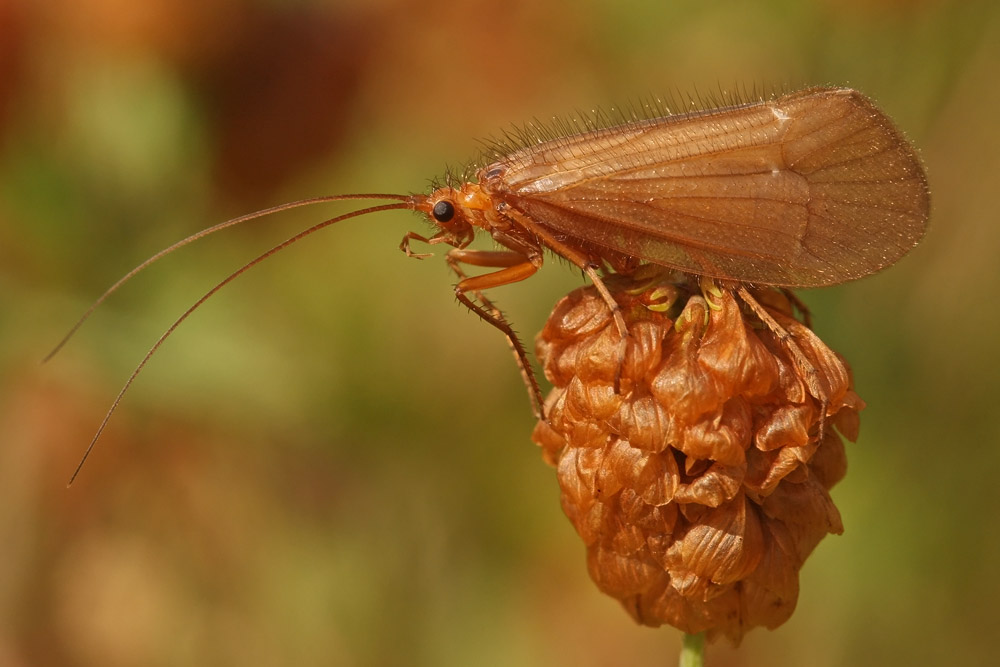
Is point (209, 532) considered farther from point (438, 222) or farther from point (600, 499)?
point (600, 499)

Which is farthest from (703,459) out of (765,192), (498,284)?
(498,284)

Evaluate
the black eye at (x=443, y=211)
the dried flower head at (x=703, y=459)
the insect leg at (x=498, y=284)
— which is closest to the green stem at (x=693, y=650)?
the dried flower head at (x=703, y=459)

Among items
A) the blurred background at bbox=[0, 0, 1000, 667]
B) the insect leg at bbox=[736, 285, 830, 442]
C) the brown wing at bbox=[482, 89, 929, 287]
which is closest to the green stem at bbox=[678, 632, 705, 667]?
the insect leg at bbox=[736, 285, 830, 442]

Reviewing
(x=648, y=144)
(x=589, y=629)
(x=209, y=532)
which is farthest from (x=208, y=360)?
(x=648, y=144)

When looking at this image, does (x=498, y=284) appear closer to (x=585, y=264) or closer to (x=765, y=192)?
(x=585, y=264)

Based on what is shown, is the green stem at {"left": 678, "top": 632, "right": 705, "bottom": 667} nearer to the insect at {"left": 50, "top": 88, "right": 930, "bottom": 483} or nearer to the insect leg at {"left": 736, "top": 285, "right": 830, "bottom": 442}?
the insect leg at {"left": 736, "top": 285, "right": 830, "bottom": 442}

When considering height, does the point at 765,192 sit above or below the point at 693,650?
above

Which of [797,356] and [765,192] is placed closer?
[797,356]
